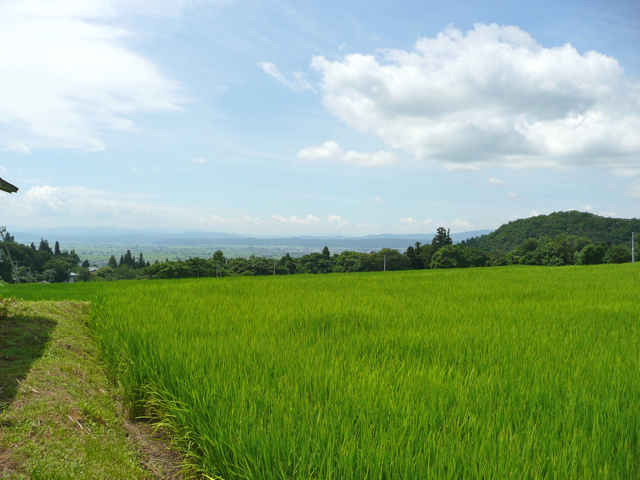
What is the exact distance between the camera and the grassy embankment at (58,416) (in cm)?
257

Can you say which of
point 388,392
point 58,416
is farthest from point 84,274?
point 388,392

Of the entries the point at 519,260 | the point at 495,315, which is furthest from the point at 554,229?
the point at 495,315

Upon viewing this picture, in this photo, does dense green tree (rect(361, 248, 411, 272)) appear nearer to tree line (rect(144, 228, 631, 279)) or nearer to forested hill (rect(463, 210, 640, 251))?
tree line (rect(144, 228, 631, 279))

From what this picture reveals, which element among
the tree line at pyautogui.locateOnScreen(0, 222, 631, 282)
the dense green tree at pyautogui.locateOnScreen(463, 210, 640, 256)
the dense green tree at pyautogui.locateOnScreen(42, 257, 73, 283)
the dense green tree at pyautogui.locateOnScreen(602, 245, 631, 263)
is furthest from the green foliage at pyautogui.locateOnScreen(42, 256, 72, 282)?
the dense green tree at pyautogui.locateOnScreen(463, 210, 640, 256)

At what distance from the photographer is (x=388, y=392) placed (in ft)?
8.54

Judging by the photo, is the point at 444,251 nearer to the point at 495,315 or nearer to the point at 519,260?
the point at 519,260

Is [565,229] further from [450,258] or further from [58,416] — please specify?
[58,416]

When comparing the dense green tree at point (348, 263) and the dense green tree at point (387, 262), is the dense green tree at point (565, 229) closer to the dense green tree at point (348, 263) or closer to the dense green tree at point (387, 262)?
the dense green tree at point (387, 262)

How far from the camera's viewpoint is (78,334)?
19.4 ft

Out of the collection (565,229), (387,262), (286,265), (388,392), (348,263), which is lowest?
(286,265)

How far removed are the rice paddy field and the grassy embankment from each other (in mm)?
326

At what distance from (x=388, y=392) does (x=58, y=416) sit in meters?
2.96

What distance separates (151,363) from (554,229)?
4514 inches

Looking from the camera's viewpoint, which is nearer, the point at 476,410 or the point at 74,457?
the point at 476,410
